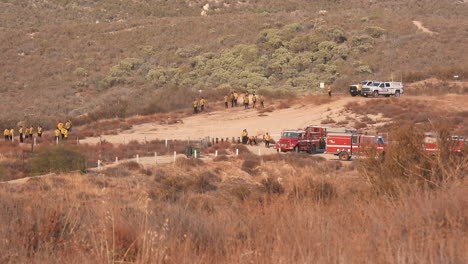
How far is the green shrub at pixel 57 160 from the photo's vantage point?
1224 inches

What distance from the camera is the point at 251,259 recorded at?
6.89 meters

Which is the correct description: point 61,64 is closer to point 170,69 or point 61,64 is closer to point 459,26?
point 170,69

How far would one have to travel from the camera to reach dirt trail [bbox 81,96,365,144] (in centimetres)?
4828

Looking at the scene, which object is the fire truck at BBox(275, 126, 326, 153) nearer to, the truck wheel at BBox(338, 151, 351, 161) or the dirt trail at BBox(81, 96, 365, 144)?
the truck wheel at BBox(338, 151, 351, 161)

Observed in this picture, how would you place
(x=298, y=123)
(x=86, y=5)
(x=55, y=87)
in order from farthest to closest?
(x=86, y=5) → (x=55, y=87) → (x=298, y=123)

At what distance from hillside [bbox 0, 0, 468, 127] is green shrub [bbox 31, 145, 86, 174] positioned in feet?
80.3

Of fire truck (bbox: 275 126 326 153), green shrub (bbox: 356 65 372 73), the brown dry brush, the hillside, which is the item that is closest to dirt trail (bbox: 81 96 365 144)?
fire truck (bbox: 275 126 326 153)

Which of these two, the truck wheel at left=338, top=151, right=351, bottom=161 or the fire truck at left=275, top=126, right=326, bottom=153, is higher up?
the fire truck at left=275, top=126, right=326, bottom=153

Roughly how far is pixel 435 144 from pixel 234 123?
3570 centimetres

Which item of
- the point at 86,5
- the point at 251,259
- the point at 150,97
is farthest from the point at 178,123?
the point at 86,5

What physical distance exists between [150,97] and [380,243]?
6119 centimetres

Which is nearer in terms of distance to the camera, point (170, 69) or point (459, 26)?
point (170, 69)

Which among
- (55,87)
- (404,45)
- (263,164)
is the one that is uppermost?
(404,45)

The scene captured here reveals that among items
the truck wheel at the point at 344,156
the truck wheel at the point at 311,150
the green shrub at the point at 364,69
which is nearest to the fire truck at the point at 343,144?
the truck wheel at the point at 344,156
